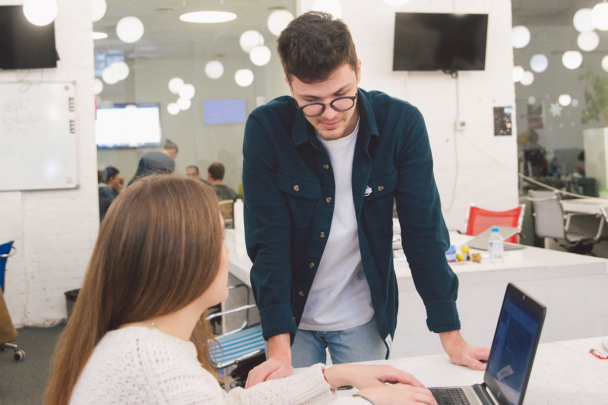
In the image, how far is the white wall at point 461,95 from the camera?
646 centimetres

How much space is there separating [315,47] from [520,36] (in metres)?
6.51

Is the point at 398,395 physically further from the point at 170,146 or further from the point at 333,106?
the point at 170,146

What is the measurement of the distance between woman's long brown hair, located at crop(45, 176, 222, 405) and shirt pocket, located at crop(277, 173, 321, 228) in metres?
0.60

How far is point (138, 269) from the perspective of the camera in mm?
1098

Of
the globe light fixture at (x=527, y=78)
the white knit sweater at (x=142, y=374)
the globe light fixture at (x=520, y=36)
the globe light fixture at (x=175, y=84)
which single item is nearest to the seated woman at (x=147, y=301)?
the white knit sweater at (x=142, y=374)

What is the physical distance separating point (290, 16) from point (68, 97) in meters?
2.33

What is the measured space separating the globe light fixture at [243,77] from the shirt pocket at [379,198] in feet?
20.0

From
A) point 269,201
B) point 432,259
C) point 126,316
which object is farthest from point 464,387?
point 126,316

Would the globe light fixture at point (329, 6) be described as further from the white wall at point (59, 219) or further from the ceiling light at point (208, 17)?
the white wall at point (59, 219)

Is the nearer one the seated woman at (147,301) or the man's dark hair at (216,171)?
the seated woman at (147,301)

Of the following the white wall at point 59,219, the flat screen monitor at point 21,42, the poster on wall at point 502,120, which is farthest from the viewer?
the poster on wall at point 502,120

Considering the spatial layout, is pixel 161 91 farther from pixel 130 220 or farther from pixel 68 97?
pixel 130 220

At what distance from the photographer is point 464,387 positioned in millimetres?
1491

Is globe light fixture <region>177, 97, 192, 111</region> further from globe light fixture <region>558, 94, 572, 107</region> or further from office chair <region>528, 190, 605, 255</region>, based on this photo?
globe light fixture <region>558, 94, 572, 107</region>
